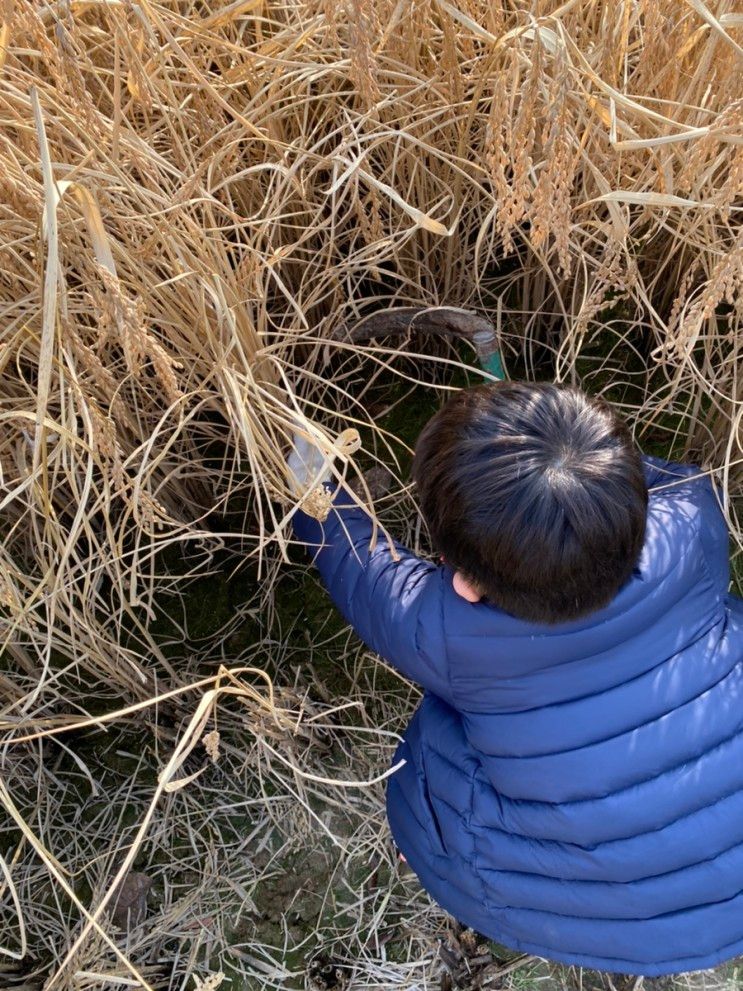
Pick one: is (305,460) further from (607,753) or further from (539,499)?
(607,753)

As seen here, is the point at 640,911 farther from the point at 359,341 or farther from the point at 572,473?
the point at 359,341

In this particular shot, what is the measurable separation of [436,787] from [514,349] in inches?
24.9

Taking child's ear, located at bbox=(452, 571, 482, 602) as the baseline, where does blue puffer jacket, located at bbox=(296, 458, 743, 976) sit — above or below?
below

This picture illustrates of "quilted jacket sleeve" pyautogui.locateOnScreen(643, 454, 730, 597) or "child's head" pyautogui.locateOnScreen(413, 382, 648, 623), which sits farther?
"quilted jacket sleeve" pyautogui.locateOnScreen(643, 454, 730, 597)

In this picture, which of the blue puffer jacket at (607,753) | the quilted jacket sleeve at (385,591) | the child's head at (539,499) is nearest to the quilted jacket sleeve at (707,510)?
the blue puffer jacket at (607,753)

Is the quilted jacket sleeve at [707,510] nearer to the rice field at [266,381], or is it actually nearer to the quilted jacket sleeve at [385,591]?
the rice field at [266,381]

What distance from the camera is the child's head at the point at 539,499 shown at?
0.75 metres

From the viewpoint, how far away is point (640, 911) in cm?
92

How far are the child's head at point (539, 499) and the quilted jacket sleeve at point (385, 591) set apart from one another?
12 cm

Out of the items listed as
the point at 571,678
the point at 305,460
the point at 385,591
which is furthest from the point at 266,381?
the point at 571,678

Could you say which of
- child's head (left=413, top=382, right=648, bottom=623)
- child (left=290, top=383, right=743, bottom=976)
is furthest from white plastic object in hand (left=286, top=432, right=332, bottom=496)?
child's head (left=413, top=382, right=648, bottom=623)

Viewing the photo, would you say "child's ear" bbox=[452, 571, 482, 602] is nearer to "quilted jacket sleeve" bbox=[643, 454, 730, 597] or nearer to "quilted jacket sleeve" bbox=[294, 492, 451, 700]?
"quilted jacket sleeve" bbox=[294, 492, 451, 700]

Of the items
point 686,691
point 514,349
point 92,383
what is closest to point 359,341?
point 514,349

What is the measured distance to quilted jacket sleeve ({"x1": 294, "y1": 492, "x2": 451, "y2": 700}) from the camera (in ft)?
3.06
